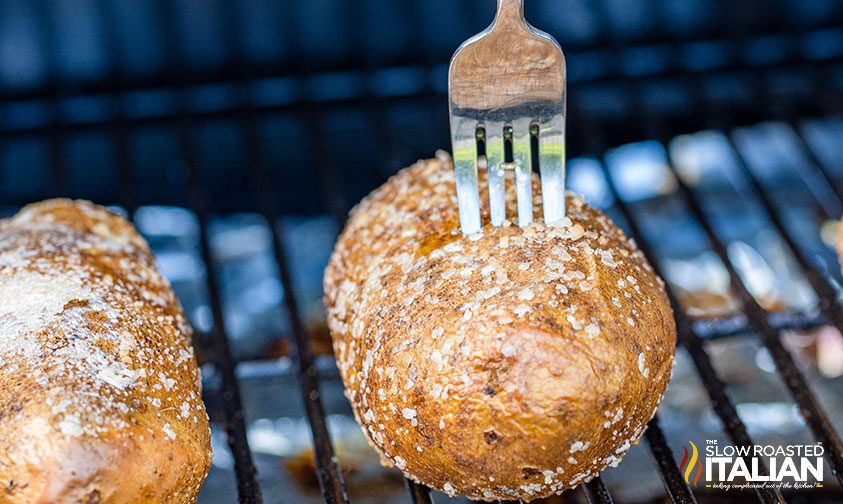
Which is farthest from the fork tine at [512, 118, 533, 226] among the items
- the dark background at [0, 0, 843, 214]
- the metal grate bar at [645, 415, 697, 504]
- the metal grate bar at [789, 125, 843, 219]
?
the metal grate bar at [789, 125, 843, 219]

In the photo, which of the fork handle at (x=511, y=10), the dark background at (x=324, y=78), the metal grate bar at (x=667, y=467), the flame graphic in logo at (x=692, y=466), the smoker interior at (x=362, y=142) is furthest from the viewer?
the dark background at (x=324, y=78)

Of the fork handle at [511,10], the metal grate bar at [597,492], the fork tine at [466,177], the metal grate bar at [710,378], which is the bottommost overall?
the metal grate bar at [597,492]

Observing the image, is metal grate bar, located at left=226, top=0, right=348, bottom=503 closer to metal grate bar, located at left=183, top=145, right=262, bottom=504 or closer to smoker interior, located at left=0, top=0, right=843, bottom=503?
smoker interior, located at left=0, top=0, right=843, bottom=503

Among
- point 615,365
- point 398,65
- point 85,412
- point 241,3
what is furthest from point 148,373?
point 398,65

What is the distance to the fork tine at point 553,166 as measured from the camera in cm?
171

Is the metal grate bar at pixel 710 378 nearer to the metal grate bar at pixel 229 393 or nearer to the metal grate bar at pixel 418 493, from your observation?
the metal grate bar at pixel 418 493

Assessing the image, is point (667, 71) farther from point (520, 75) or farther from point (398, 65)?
point (520, 75)

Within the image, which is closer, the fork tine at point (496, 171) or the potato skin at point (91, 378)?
the potato skin at point (91, 378)

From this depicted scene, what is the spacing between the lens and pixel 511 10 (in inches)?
64.2

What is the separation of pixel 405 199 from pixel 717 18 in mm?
1261

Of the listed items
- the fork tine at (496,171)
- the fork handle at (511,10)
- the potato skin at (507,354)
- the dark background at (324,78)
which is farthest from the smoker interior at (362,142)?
the fork handle at (511,10)

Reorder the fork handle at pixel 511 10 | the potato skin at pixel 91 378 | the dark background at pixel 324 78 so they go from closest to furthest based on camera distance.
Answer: the potato skin at pixel 91 378
the fork handle at pixel 511 10
the dark background at pixel 324 78

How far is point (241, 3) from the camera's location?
2.45m

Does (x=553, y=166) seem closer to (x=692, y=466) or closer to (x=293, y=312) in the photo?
(x=293, y=312)
